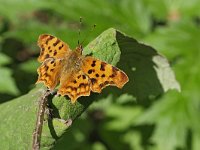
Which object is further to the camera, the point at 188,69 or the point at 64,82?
the point at 188,69

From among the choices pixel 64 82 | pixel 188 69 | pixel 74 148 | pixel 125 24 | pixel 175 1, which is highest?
pixel 175 1

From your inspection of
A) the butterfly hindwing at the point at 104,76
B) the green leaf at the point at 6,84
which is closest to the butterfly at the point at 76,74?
the butterfly hindwing at the point at 104,76

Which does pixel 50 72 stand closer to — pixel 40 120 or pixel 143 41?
pixel 40 120

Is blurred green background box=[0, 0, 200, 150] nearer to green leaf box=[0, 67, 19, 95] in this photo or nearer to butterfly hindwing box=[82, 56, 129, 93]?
green leaf box=[0, 67, 19, 95]

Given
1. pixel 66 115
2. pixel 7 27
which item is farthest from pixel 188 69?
pixel 7 27

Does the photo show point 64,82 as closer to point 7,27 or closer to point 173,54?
point 173,54

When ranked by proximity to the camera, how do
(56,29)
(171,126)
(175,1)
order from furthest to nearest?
1. (175,1)
2. (56,29)
3. (171,126)

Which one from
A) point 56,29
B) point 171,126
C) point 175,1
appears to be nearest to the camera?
point 171,126
